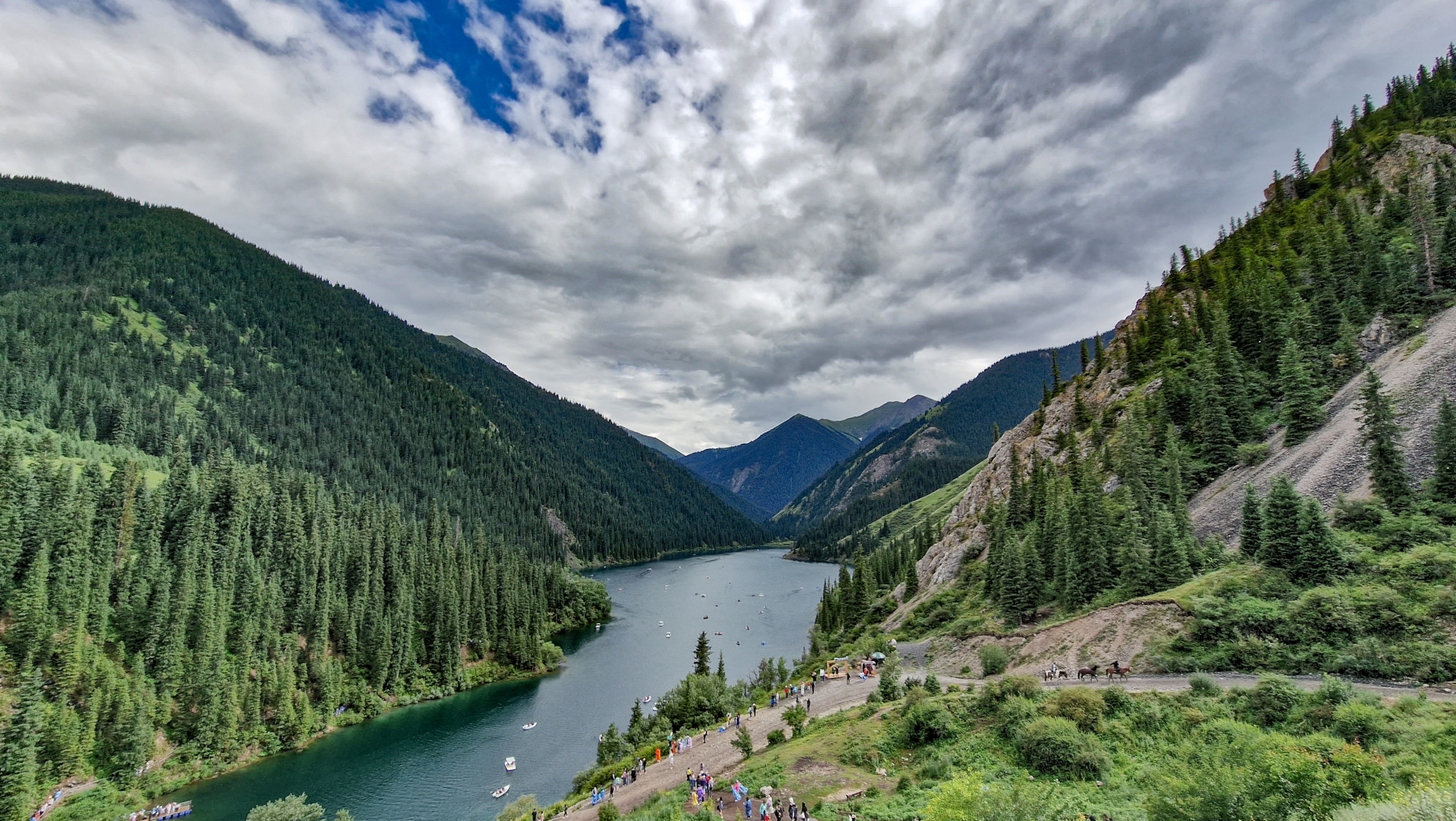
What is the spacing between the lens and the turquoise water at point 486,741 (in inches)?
2232

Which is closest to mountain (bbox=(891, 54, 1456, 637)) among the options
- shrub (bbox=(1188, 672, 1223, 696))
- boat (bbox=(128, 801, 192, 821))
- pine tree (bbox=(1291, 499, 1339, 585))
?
pine tree (bbox=(1291, 499, 1339, 585))

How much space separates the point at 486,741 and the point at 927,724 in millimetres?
59004

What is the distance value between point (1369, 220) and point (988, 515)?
196 feet

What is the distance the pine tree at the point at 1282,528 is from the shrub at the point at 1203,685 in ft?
40.4

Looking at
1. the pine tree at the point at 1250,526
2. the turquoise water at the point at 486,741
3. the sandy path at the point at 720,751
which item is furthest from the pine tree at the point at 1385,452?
the turquoise water at the point at 486,741

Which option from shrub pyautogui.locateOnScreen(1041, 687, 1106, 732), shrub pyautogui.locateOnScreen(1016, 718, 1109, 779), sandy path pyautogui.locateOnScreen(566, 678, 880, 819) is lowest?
sandy path pyautogui.locateOnScreen(566, 678, 880, 819)

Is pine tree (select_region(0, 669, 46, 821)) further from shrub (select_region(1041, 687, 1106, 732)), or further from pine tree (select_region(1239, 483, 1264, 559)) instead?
pine tree (select_region(1239, 483, 1264, 559))

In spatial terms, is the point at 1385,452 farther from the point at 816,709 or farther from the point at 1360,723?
the point at 816,709

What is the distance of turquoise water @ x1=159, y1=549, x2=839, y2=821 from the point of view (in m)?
56.7

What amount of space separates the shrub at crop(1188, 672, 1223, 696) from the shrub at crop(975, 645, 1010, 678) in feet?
63.9

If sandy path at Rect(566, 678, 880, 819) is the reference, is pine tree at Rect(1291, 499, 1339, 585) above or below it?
above

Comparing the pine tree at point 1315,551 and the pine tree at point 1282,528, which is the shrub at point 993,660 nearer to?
the pine tree at point 1282,528

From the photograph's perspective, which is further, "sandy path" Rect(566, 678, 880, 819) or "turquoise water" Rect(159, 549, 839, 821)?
"turquoise water" Rect(159, 549, 839, 821)

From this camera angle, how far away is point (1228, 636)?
35.7m
